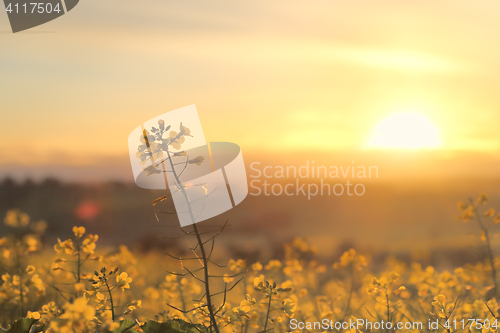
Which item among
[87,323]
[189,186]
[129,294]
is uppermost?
[189,186]

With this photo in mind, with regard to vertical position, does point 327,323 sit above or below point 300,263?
above

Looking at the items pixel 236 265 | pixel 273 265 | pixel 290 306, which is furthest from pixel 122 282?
pixel 273 265

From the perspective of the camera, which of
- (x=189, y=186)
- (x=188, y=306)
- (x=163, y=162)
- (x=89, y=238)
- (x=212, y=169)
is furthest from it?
(x=188, y=306)

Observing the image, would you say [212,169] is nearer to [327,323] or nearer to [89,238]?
[89,238]

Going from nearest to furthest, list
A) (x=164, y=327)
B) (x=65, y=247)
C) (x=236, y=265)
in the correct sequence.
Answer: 1. (x=164, y=327)
2. (x=65, y=247)
3. (x=236, y=265)

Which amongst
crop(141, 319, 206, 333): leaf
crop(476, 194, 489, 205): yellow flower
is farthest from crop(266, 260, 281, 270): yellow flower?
crop(476, 194, 489, 205): yellow flower

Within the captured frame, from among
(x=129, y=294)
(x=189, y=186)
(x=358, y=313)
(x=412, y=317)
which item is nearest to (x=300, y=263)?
(x=358, y=313)

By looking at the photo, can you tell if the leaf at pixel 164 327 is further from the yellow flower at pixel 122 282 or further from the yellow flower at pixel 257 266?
the yellow flower at pixel 257 266

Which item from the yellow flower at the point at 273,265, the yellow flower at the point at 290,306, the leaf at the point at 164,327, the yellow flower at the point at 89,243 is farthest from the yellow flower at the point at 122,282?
the yellow flower at the point at 273,265

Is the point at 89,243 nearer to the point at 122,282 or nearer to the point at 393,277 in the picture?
the point at 122,282

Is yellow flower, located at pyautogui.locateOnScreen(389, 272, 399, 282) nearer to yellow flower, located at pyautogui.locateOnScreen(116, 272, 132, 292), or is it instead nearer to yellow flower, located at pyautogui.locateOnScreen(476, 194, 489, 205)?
yellow flower, located at pyautogui.locateOnScreen(476, 194, 489, 205)

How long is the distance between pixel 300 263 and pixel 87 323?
225 cm

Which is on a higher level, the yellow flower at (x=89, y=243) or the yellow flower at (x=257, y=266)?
the yellow flower at (x=89, y=243)

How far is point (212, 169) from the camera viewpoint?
77.2 inches
